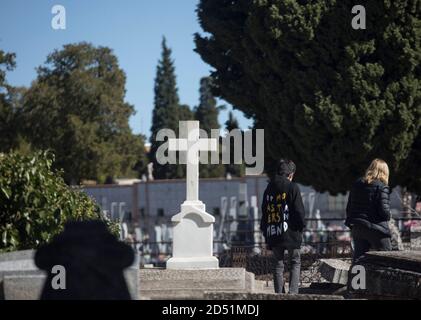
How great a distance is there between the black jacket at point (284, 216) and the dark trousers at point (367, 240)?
0.72 meters

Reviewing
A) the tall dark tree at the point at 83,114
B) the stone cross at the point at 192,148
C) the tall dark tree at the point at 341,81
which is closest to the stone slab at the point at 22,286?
the stone cross at the point at 192,148

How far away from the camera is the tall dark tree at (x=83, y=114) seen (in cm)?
5444

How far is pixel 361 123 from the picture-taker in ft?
71.4

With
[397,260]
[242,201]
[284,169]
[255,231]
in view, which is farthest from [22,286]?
[242,201]

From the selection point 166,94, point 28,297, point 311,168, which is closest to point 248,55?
point 311,168

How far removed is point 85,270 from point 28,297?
216 cm

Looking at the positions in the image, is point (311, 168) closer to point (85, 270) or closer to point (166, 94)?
point (85, 270)

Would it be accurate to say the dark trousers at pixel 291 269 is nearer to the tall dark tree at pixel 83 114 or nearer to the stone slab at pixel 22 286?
the stone slab at pixel 22 286

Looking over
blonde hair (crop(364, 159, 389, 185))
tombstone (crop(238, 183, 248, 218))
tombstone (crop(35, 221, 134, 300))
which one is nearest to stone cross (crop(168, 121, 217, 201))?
blonde hair (crop(364, 159, 389, 185))

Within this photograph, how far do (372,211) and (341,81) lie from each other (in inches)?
421

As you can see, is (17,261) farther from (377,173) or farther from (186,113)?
(186,113)

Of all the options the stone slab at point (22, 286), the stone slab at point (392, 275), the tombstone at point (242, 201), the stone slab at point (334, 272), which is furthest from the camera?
the tombstone at point (242, 201)

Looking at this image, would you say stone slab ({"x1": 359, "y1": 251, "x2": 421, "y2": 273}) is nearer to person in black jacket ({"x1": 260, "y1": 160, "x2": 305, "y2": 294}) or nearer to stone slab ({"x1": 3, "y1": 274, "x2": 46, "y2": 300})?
person in black jacket ({"x1": 260, "y1": 160, "x2": 305, "y2": 294})

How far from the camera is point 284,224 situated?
36.5ft
